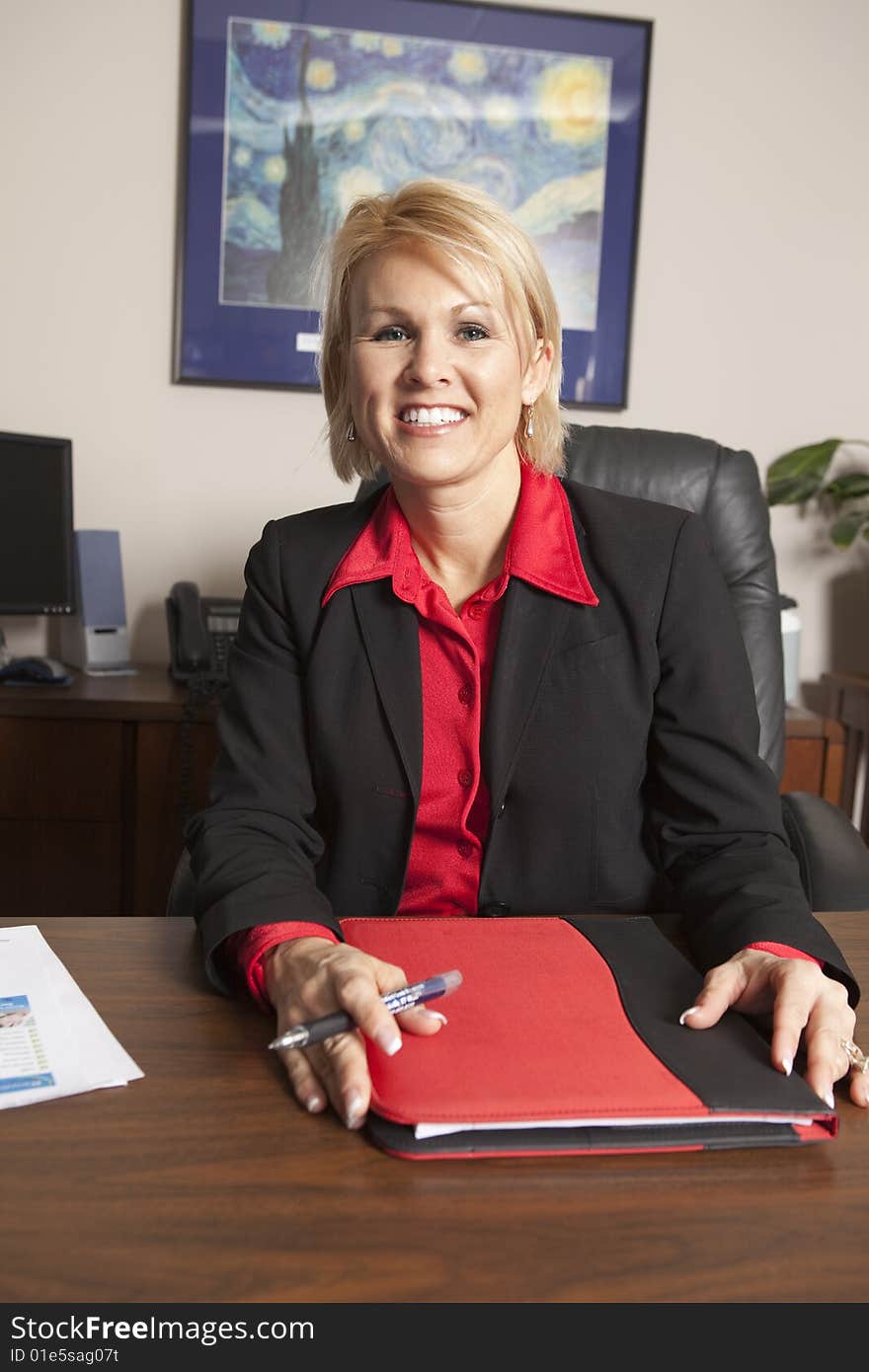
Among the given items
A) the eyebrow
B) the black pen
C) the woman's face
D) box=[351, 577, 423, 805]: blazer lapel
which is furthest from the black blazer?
the black pen

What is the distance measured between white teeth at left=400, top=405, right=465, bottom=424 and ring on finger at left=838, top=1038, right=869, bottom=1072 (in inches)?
28.9

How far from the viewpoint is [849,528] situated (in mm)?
2699

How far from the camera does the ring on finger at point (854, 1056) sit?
81 centimetres

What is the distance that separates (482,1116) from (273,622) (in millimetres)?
714

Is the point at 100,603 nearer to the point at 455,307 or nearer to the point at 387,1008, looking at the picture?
the point at 455,307

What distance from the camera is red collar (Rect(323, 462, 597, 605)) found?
1285mm

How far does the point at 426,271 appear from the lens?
123 cm

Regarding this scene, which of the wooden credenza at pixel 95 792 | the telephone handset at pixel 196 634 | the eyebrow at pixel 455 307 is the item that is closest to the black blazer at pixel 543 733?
the eyebrow at pixel 455 307

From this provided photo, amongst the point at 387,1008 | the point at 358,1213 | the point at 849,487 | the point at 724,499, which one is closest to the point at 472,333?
the point at 724,499

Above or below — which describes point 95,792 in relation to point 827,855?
below

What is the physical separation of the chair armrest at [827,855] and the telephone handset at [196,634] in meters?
1.32

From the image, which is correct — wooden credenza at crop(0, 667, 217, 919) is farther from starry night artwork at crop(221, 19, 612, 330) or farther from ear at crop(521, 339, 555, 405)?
ear at crop(521, 339, 555, 405)

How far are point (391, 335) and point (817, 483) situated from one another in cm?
174

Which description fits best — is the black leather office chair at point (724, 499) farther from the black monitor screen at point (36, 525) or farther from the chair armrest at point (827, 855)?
the black monitor screen at point (36, 525)
